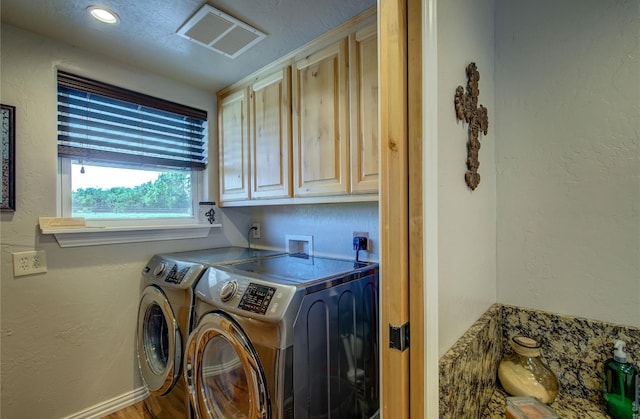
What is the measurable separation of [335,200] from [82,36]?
1.65m

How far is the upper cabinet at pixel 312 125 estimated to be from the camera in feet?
4.47

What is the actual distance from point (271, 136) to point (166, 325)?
1306 millimetres

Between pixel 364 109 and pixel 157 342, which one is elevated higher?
pixel 364 109

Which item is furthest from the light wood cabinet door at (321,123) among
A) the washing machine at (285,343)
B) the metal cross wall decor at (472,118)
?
the metal cross wall decor at (472,118)

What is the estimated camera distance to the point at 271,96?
1838 millimetres

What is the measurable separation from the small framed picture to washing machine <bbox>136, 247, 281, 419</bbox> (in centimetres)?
76

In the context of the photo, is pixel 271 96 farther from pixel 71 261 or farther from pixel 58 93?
pixel 71 261

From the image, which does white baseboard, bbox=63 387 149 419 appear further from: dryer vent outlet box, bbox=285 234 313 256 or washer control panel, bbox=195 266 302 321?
dryer vent outlet box, bbox=285 234 313 256

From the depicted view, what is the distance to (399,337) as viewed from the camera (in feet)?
2.37

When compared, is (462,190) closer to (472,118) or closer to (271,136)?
(472,118)

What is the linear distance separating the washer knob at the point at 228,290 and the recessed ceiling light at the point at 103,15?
140 centimetres

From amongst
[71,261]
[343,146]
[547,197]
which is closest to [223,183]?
[71,261]

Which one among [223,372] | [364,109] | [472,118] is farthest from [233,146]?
[472,118]

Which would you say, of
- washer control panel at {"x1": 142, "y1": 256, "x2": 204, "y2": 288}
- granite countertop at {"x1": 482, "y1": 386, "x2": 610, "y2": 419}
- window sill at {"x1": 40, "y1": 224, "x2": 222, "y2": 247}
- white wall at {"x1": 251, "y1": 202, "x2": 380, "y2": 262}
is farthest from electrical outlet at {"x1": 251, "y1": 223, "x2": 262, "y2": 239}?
granite countertop at {"x1": 482, "y1": 386, "x2": 610, "y2": 419}
